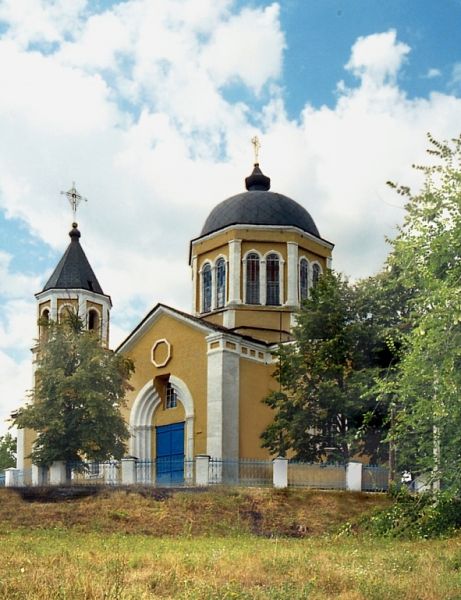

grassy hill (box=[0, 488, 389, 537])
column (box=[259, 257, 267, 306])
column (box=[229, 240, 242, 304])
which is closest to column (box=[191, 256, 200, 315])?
column (box=[229, 240, 242, 304])

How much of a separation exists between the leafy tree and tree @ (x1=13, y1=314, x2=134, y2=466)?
26616 millimetres

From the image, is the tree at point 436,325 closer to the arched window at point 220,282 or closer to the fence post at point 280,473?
the fence post at point 280,473

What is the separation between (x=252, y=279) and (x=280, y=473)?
374 inches

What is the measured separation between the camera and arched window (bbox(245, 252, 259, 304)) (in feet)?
105

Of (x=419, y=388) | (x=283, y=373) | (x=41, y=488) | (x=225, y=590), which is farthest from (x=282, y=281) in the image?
(x=225, y=590)

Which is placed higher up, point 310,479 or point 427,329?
point 427,329

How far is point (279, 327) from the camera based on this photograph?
31.6m

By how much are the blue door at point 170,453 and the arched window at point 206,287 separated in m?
4.88

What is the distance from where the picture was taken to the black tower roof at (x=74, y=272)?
36125mm

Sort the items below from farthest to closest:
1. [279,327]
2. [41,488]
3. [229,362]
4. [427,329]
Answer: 1. [279,327]
2. [229,362]
3. [41,488]
4. [427,329]

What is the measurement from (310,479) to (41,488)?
7.34 meters

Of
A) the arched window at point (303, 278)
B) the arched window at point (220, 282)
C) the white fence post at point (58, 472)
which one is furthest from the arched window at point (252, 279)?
the white fence post at point (58, 472)

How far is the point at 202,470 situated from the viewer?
25484 mm

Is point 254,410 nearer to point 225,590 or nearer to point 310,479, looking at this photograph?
point 310,479
